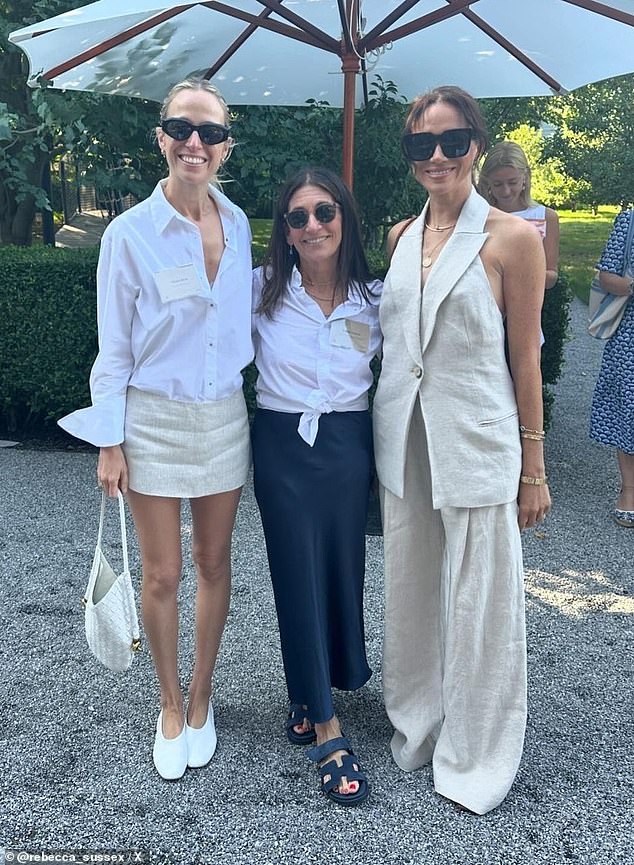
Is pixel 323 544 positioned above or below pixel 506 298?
below

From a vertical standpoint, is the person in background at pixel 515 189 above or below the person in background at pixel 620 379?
above

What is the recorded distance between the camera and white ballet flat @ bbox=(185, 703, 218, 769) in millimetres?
2543

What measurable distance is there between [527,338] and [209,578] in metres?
1.28

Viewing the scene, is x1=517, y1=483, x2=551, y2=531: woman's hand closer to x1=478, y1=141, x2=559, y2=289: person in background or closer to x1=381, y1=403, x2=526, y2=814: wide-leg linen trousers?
x1=381, y1=403, x2=526, y2=814: wide-leg linen trousers

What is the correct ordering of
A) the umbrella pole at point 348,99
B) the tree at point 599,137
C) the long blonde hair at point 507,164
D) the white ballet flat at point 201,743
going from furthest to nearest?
1. the tree at point 599,137
2. the long blonde hair at point 507,164
3. the umbrella pole at point 348,99
4. the white ballet flat at point 201,743

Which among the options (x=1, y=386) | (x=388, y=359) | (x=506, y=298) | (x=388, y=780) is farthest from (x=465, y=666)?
(x=1, y=386)

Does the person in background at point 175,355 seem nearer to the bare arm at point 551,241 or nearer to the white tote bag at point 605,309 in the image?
the bare arm at point 551,241

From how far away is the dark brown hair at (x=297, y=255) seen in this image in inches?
91.4

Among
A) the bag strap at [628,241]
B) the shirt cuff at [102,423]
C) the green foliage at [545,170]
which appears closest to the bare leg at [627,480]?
the bag strap at [628,241]

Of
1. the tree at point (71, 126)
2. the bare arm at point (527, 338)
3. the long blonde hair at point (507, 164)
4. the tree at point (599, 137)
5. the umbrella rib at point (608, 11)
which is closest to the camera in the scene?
the bare arm at point (527, 338)

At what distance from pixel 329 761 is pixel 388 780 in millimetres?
211

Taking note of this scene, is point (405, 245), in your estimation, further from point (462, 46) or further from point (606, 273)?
point (462, 46)

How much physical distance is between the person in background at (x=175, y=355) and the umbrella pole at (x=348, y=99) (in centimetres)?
175

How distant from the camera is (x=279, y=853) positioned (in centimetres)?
218
